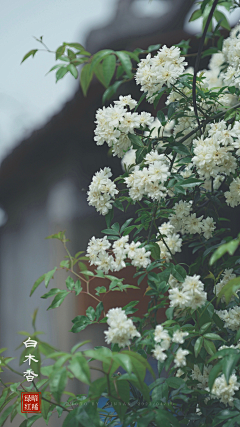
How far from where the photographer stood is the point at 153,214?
0.90 m

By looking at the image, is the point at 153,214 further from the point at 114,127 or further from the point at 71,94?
the point at 71,94

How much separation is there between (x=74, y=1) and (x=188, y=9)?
69cm

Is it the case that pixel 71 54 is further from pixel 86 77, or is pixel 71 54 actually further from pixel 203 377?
pixel 203 377

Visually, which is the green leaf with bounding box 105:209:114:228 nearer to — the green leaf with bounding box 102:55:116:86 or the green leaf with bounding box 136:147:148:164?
the green leaf with bounding box 136:147:148:164

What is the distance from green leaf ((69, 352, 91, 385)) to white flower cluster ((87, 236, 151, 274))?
0.31 metres

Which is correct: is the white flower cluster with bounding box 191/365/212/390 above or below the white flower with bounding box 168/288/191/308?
below

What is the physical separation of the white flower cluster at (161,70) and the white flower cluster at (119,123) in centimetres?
8

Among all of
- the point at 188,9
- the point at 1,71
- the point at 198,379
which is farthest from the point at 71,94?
the point at 198,379

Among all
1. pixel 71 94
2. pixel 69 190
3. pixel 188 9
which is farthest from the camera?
pixel 69 190

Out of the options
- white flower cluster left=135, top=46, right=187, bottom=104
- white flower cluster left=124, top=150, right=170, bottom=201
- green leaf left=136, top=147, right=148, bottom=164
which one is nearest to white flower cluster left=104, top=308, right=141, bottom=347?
white flower cluster left=124, top=150, right=170, bottom=201

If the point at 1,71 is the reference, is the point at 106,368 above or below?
below

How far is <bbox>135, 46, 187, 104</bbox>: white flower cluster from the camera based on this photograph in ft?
2.94

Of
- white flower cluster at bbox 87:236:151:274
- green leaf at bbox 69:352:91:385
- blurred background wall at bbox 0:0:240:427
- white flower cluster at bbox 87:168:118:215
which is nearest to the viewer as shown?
green leaf at bbox 69:352:91:385

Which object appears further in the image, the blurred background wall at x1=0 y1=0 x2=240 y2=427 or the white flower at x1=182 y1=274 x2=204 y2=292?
the blurred background wall at x1=0 y1=0 x2=240 y2=427
